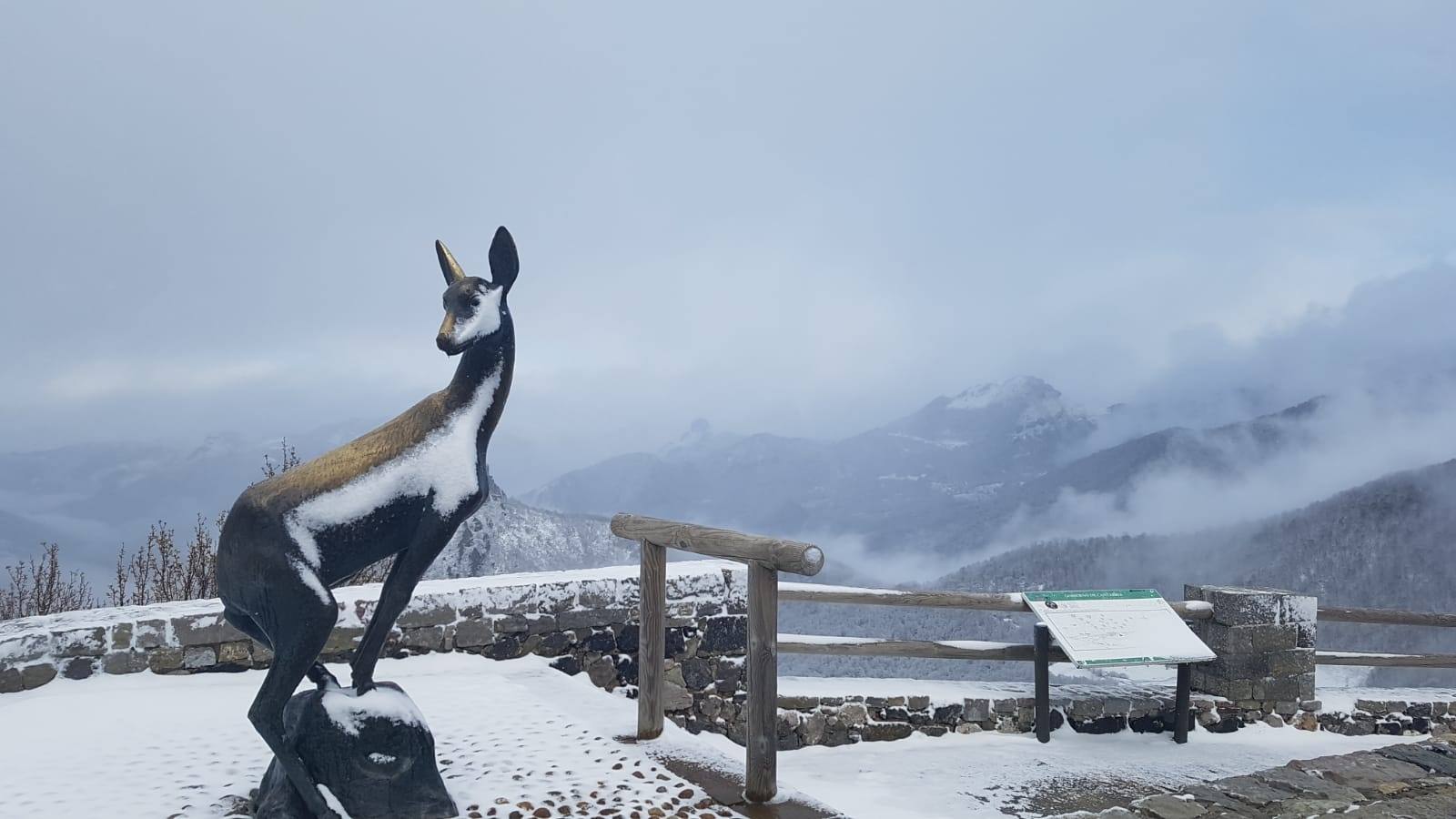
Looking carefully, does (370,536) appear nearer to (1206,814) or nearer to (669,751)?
(669,751)

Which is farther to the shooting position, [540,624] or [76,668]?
[540,624]

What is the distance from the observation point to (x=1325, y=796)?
179 inches

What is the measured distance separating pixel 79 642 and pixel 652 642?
10.8 feet

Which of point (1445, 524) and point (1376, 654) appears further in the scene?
point (1445, 524)

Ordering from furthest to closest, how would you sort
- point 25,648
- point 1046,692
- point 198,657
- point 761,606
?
point 1046,692 < point 198,657 < point 25,648 < point 761,606

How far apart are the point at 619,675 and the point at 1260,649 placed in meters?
5.05

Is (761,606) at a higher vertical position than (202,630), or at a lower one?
higher

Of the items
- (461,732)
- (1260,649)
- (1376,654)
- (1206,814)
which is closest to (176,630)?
(461,732)

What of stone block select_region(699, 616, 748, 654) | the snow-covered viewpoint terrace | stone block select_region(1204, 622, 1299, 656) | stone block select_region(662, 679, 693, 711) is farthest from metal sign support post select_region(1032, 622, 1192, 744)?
stone block select_region(662, 679, 693, 711)

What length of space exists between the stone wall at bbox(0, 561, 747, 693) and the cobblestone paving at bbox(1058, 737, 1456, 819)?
2.52 meters

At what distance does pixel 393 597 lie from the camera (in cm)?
349

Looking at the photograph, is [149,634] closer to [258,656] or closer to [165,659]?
[165,659]

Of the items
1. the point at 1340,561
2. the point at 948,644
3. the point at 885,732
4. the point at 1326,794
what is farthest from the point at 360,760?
the point at 1340,561

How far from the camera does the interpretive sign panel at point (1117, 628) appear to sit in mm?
6488
